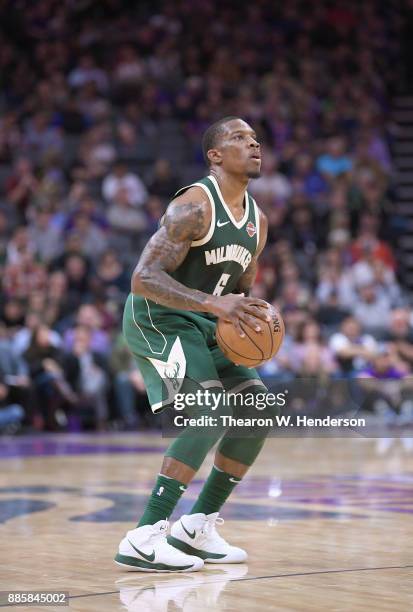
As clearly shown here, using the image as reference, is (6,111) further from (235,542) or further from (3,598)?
(3,598)

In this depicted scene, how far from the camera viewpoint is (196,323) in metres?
5.30

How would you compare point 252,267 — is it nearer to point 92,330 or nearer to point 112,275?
point 92,330

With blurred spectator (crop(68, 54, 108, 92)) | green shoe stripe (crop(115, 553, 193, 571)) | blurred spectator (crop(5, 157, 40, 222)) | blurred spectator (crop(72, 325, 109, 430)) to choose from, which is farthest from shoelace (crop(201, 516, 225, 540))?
blurred spectator (crop(68, 54, 108, 92))

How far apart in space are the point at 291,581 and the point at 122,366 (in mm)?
9742

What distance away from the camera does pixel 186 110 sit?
1853 cm

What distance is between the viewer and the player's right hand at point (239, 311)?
15.9 ft

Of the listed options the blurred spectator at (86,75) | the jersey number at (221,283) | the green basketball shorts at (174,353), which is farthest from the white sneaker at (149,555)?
the blurred spectator at (86,75)

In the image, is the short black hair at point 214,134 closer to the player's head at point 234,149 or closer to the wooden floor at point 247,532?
the player's head at point 234,149

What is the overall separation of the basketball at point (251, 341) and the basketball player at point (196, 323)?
1.6 inches

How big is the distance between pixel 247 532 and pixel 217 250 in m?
1.63

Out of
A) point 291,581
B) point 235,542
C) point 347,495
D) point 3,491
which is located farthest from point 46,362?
point 291,581

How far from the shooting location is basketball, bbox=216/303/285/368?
4.87 meters

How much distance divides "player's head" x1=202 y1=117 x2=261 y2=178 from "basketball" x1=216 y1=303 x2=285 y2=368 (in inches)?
29.0

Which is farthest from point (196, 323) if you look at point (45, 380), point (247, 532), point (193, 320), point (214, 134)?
point (45, 380)
